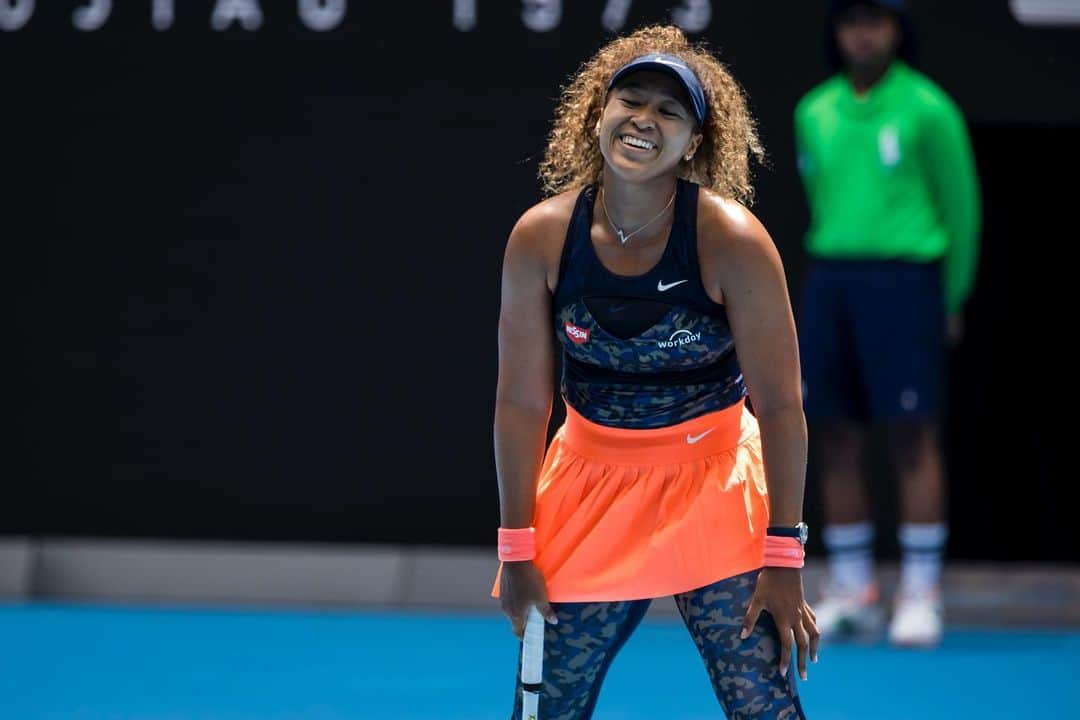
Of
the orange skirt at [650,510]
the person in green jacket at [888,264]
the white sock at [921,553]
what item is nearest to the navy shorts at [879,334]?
the person in green jacket at [888,264]

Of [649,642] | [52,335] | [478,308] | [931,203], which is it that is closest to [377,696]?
[649,642]

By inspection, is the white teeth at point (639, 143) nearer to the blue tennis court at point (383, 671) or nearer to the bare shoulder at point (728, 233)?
the bare shoulder at point (728, 233)

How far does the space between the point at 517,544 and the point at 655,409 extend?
358mm

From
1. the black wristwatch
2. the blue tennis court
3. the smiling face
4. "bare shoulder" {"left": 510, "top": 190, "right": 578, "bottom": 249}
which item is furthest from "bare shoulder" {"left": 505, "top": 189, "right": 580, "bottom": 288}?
the blue tennis court

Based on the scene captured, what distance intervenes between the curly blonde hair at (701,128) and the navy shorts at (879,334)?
228 centimetres

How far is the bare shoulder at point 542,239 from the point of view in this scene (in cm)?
300

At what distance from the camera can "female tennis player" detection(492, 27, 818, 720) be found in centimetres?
291

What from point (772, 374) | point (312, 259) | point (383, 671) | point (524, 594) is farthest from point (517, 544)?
point (312, 259)

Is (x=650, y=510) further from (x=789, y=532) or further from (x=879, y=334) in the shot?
(x=879, y=334)

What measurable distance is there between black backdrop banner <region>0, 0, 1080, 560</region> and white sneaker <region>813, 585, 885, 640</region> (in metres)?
0.41

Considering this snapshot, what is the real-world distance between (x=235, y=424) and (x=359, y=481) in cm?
49

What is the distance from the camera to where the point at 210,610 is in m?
5.93

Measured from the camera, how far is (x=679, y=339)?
2982mm

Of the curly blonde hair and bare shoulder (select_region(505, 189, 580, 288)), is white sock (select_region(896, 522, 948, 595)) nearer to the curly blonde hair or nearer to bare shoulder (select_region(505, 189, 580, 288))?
the curly blonde hair
